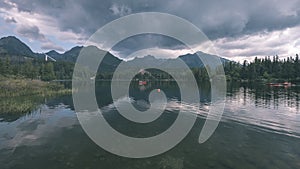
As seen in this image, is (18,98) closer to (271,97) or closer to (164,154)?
(164,154)

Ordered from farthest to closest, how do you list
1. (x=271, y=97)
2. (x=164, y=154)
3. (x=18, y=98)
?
(x=271, y=97)
(x=18, y=98)
(x=164, y=154)

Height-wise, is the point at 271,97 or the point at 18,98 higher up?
the point at 271,97

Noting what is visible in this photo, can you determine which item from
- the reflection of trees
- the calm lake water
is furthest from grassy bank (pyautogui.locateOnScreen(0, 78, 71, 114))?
the reflection of trees

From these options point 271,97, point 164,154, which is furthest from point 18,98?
point 271,97

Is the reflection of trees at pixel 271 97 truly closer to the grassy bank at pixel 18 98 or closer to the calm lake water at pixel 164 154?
the calm lake water at pixel 164 154

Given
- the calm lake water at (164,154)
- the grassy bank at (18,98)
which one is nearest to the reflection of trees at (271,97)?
the calm lake water at (164,154)

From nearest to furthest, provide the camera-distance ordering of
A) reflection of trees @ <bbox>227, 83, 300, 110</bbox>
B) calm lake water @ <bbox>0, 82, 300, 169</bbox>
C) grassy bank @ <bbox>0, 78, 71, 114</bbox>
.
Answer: calm lake water @ <bbox>0, 82, 300, 169</bbox> < grassy bank @ <bbox>0, 78, 71, 114</bbox> < reflection of trees @ <bbox>227, 83, 300, 110</bbox>

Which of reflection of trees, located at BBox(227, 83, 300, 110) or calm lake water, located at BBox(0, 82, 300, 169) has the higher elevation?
reflection of trees, located at BBox(227, 83, 300, 110)

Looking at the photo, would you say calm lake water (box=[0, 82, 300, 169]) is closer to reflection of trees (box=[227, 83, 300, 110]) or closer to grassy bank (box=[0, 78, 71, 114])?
grassy bank (box=[0, 78, 71, 114])

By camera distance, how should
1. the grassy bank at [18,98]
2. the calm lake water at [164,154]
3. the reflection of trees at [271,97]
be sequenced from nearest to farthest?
the calm lake water at [164,154] → the grassy bank at [18,98] → the reflection of trees at [271,97]

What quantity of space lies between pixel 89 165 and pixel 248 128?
23.1 m

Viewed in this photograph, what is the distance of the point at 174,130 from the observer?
88.7 ft

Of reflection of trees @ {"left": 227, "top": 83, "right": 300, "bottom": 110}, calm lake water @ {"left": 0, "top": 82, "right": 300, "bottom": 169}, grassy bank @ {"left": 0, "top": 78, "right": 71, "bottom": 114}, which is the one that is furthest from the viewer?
reflection of trees @ {"left": 227, "top": 83, "right": 300, "bottom": 110}

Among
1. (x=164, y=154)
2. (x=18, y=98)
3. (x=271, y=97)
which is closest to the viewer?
(x=164, y=154)
